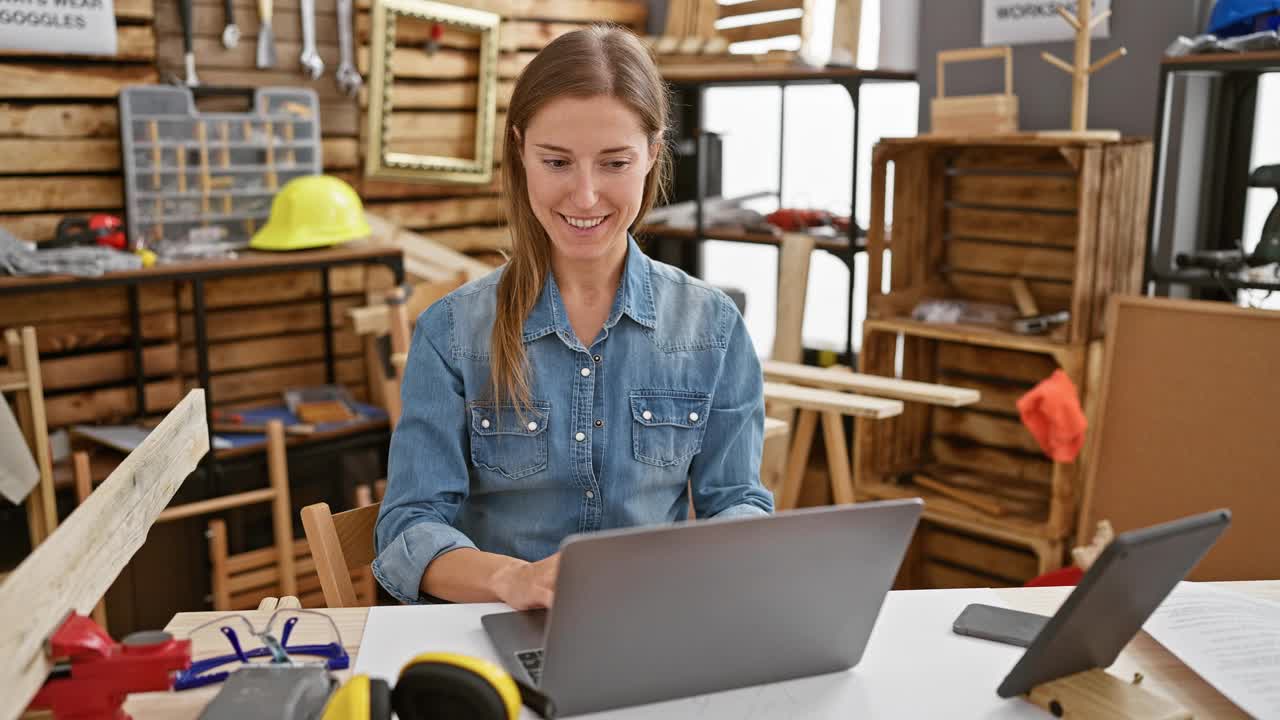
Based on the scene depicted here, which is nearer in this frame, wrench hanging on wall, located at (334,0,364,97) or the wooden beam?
the wooden beam

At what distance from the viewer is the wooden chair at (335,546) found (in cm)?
150

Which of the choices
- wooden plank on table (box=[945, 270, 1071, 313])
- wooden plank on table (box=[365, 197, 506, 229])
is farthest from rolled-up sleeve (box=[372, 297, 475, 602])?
wooden plank on table (box=[365, 197, 506, 229])

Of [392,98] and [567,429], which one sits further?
[392,98]

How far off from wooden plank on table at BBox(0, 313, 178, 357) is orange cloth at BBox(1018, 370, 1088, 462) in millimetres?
2599

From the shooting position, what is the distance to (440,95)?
430 centimetres

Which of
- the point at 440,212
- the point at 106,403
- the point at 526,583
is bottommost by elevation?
the point at 106,403

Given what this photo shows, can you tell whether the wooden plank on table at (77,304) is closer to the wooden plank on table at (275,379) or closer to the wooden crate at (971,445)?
the wooden plank on table at (275,379)

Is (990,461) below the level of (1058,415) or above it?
below

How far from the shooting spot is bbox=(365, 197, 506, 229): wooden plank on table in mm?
4246

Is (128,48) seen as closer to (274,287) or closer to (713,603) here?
(274,287)

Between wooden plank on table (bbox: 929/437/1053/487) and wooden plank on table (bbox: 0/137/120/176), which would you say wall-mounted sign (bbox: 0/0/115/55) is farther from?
wooden plank on table (bbox: 929/437/1053/487)

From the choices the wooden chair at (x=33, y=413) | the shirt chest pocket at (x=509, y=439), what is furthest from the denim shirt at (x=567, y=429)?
the wooden chair at (x=33, y=413)

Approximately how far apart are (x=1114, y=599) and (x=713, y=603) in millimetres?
368

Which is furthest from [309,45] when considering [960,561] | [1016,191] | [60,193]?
[960,561]
